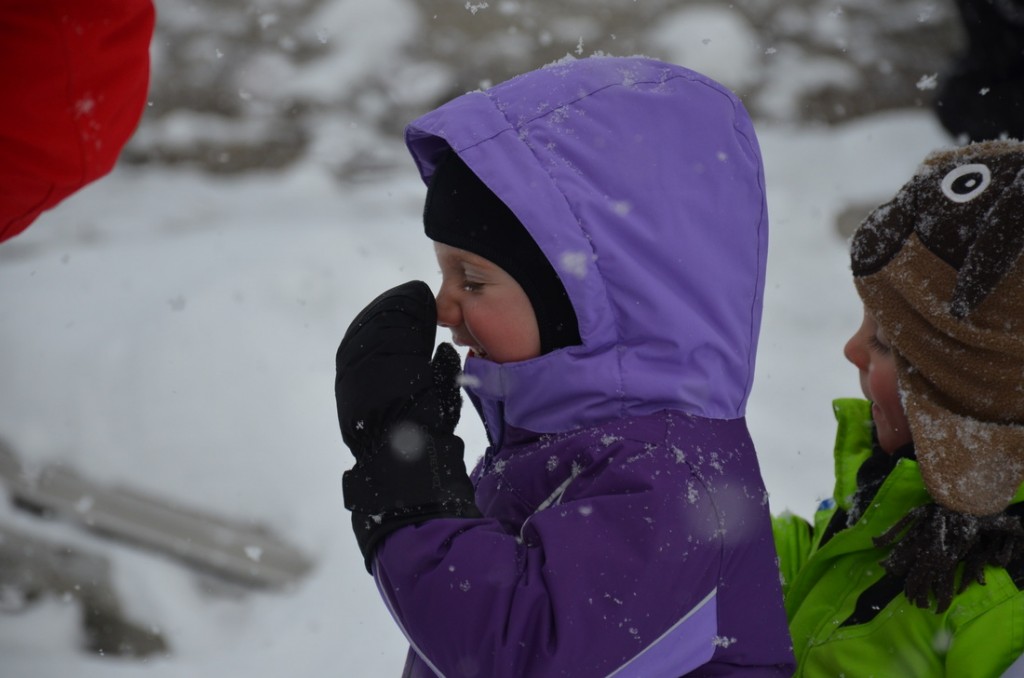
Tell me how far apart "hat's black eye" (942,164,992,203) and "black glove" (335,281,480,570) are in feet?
2.73

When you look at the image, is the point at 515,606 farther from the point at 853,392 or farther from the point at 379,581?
the point at 853,392

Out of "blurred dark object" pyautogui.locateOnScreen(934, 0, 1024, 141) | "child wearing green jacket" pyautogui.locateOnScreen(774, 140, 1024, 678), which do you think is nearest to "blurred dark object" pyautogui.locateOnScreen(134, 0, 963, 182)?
"blurred dark object" pyautogui.locateOnScreen(934, 0, 1024, 141)

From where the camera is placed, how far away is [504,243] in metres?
1.43

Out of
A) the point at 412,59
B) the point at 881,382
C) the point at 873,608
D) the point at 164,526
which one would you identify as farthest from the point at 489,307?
the point at 412,59

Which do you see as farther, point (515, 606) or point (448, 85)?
point (448, 85)

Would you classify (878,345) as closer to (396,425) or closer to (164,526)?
(396,425)

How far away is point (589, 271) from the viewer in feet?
4.56

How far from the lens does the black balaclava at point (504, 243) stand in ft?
4.67

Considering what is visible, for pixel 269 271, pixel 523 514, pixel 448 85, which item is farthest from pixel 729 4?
pixel 523 514

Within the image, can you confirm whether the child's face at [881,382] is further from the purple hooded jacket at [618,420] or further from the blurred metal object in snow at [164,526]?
the blurred metal object in snow at [164,526]

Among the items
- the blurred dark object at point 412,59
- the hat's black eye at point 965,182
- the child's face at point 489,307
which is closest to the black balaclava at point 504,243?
the child's face at point 489,307

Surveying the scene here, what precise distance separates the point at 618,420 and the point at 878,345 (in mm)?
557

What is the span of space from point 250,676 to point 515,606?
4.66 feet

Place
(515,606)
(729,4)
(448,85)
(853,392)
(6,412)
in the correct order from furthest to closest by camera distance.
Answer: (729,4) < (448,85) < (853,392) < (6,412) < (515,606)
